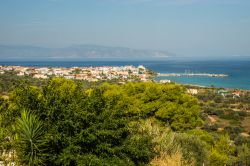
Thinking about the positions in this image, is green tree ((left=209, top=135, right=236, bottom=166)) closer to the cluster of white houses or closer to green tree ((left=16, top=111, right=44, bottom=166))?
green tree ((left=16, top=111, right=44, bottom=166))

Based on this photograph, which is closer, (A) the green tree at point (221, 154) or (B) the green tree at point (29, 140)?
(B) the green tree at point (29, 140)

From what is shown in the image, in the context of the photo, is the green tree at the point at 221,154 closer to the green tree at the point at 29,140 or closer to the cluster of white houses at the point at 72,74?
the green tree at the point at 29,140

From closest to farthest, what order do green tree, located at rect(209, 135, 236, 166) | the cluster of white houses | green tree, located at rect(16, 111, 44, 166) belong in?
green tree, located at rect(16, 111, 44, 166)
green tree, located at rect(209, 135, 236, 166)
the cluster of white houses

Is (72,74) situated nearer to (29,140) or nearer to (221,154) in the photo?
(221,154)

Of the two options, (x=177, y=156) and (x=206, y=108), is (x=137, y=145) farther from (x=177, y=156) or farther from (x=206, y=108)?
(x=206, y=108)

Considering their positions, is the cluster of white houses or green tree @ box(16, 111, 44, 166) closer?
green tree @ box(16, 111, 44, 166)

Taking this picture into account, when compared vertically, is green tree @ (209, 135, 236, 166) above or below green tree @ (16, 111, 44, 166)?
below

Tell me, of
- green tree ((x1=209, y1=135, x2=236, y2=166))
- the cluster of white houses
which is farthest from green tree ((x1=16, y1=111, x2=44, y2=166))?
the cluster of white houses

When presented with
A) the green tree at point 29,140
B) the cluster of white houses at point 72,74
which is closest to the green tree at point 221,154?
the green tree at point 29,140

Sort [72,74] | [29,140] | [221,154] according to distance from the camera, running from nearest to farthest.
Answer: [29,140] < [221,154] < [72,74]

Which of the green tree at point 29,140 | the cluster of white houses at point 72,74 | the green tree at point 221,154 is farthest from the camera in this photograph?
the cluster of white houses at point 72,74

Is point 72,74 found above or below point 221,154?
above

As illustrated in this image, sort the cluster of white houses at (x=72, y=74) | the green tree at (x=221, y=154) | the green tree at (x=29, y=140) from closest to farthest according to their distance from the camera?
the green tree at (x=29, y=140) → the green tree at (x=221, y=154) → the cluster of white houses at (x=72, y=74)

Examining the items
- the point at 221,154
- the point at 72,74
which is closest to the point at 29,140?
the point at 221,154
